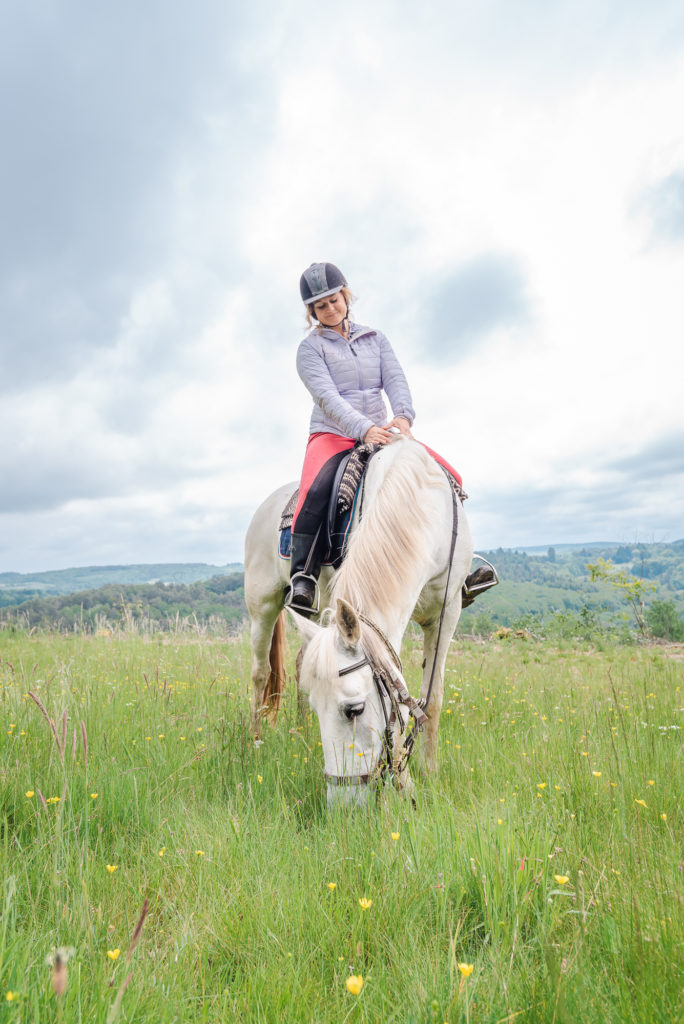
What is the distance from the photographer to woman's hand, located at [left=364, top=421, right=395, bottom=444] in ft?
14.5

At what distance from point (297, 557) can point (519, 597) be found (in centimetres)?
13586

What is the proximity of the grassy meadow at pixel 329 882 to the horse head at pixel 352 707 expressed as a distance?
0.57ft

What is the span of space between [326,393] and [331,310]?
0.76 meters

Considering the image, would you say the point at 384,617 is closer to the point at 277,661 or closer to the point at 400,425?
the point at 400,425

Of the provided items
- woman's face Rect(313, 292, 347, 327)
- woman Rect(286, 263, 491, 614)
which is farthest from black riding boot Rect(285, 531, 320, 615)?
woman's face Rect(313, 292, 347, 327)

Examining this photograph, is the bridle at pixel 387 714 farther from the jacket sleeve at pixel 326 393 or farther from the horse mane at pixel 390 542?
the jacket sleeve at pixel 326 393

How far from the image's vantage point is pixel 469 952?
73.4 inches

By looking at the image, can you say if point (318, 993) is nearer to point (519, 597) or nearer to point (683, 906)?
point (683, 906)

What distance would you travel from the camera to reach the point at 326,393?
183 inches

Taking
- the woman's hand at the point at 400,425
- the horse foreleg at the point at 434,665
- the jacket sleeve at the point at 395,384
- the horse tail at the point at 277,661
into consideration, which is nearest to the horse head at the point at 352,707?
the horse foreleg at the point at 434,665

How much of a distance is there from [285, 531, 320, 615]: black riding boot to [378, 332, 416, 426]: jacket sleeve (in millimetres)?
1452

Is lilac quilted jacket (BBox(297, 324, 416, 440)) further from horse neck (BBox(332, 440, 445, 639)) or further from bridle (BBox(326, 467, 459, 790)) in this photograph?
bridle (BBox(326, 467, 459, 790))

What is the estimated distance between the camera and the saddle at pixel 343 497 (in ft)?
13.9

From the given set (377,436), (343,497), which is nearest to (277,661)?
(343,497)
